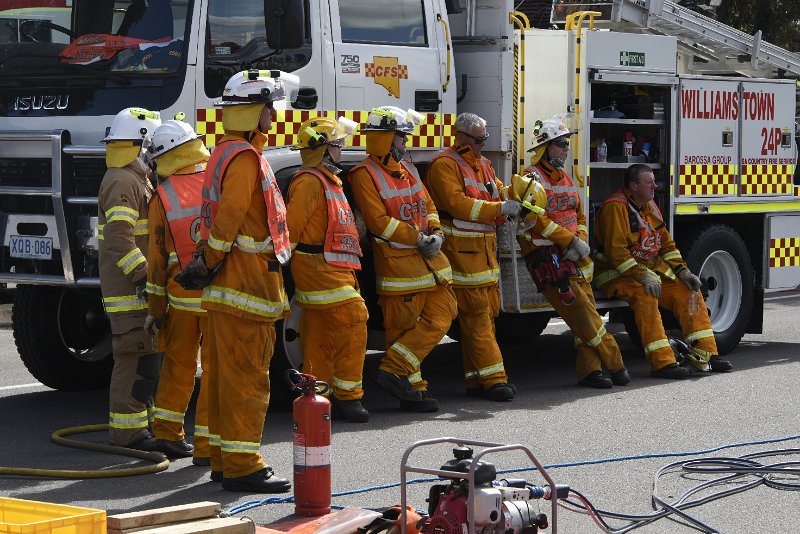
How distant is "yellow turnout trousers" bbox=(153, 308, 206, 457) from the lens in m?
7.26

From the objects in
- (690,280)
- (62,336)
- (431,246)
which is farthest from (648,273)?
(62,336)

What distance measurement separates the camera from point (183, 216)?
716 centimetres

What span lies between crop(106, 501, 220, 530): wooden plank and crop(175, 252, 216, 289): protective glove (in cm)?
187

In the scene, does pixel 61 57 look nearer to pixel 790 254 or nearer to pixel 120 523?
pixel 120 523

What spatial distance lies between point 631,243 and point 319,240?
2984mm

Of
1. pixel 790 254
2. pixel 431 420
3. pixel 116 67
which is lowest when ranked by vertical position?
pixel 431 420

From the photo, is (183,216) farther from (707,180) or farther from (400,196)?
(707,180)

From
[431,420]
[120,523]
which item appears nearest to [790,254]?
[431,420]

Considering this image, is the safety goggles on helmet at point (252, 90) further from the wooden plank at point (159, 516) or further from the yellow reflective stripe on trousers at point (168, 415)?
the wooden plank at point (159, 516)

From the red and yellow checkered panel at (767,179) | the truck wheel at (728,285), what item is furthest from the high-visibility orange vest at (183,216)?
the red and yellow checkered panel at (767,179)

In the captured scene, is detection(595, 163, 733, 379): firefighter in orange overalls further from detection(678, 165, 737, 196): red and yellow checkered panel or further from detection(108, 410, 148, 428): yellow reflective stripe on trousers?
detection(108, 410, 148, 428): yellow reflective stripe on trousers

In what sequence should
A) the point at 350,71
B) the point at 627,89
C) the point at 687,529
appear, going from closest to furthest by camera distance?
the point at 687,529, the point at 350,71, the point at 627,89

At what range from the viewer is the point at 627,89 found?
416 inches

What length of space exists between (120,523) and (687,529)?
8.24 feet
